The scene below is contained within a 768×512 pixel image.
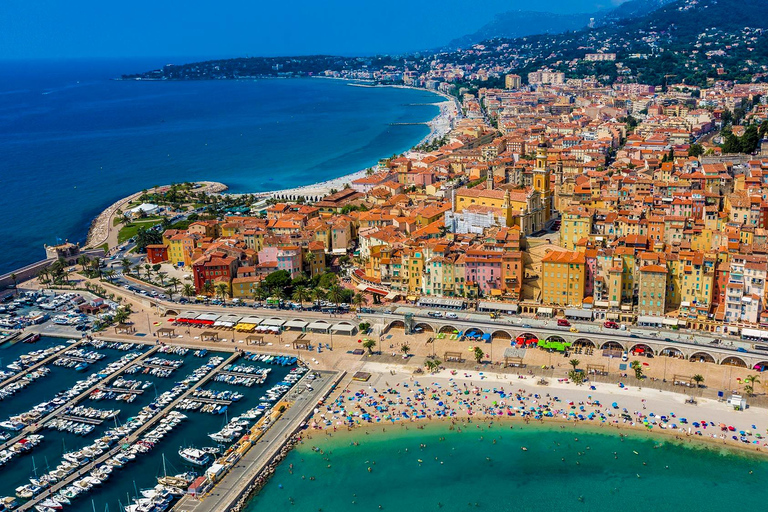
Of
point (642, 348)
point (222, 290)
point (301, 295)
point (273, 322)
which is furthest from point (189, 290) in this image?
point (642, 348)

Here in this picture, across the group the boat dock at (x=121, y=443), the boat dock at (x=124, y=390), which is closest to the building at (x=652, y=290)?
the boat dock at (x=121, y=443)

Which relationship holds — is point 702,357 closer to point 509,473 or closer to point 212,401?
point 509,473

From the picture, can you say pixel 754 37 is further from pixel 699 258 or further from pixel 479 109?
pixel 699 258

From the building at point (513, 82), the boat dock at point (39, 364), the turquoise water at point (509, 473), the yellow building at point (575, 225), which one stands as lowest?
the turquoise water at point (509, 473)

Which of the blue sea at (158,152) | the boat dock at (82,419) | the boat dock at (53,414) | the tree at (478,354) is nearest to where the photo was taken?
the boat dock at (53,414)

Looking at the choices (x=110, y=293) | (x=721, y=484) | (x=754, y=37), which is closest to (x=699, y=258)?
(x=721, y=484)

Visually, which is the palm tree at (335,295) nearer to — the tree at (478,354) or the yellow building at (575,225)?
the tree at (478,354)
